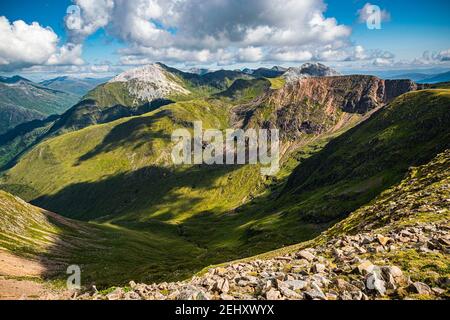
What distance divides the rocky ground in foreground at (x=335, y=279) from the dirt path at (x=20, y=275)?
5569cm

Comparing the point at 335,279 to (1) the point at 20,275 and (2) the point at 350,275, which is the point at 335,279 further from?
(1) the point at 20,275

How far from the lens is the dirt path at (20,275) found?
73312 millimetres

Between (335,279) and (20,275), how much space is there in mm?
102916

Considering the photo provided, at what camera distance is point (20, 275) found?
9838 centimetres

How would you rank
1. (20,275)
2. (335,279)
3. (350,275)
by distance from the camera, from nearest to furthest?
(335,279) < (350,275) < (20,275)

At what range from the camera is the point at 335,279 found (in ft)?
65.5

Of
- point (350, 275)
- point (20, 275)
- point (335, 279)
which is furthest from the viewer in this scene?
point (20, 275)

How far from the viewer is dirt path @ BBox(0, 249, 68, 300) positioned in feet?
241

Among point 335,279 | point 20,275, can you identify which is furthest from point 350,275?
point 20,275

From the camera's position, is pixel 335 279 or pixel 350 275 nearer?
pixel 335 279

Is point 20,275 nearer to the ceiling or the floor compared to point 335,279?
nearer to the floor

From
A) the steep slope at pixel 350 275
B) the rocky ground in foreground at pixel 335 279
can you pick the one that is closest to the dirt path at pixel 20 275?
the rocky ground in foreground at pixel 335 279
